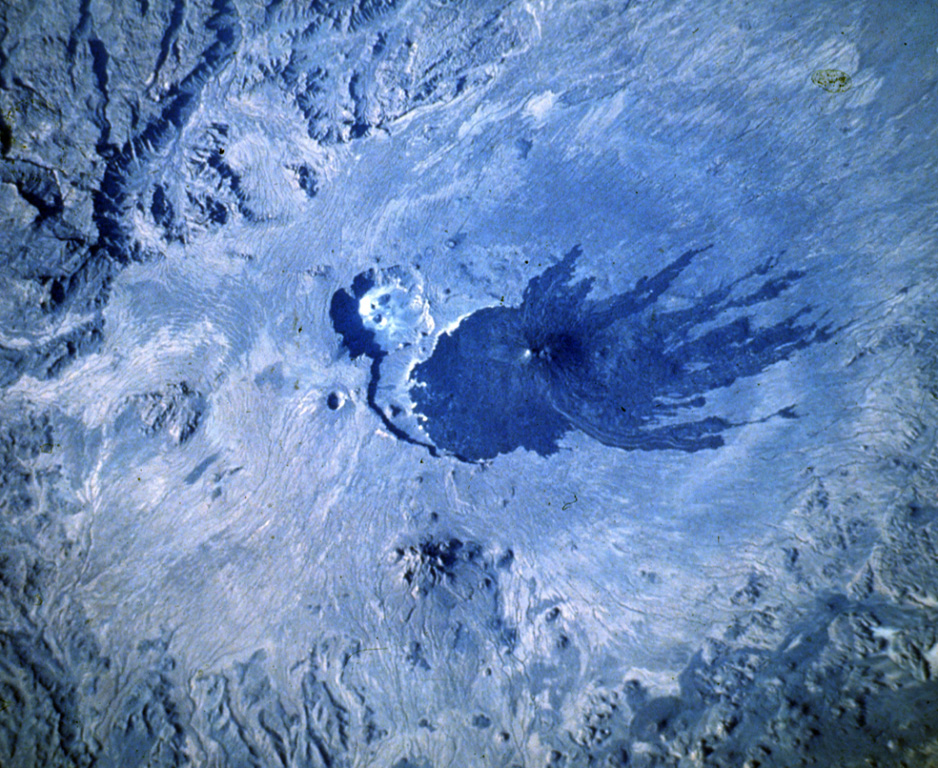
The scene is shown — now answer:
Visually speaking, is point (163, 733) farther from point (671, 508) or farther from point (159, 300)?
point (671, 508)

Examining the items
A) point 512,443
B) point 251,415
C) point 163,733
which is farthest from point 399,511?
point 163,733

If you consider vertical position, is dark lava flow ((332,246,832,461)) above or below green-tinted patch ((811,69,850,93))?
below

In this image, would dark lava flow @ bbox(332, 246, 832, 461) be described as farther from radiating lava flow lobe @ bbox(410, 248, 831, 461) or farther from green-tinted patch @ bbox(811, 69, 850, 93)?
green-tinted patch @ bbox(811, 69, 850, 93)

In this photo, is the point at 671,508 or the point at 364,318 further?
the point at 364,318

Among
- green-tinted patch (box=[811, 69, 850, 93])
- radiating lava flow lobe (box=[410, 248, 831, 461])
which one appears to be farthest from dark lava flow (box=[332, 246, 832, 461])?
green-tinted patch (box=[811, 69, 850, 93])

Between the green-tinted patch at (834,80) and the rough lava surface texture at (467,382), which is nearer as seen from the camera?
the rough lava surface texture at (467,382)

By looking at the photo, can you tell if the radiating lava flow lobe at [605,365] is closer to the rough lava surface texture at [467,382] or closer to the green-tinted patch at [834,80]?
the rough lava surface texture at [467,382]

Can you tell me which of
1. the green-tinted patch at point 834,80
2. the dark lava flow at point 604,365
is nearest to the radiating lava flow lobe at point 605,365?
the dark lava flow at point 604,365
